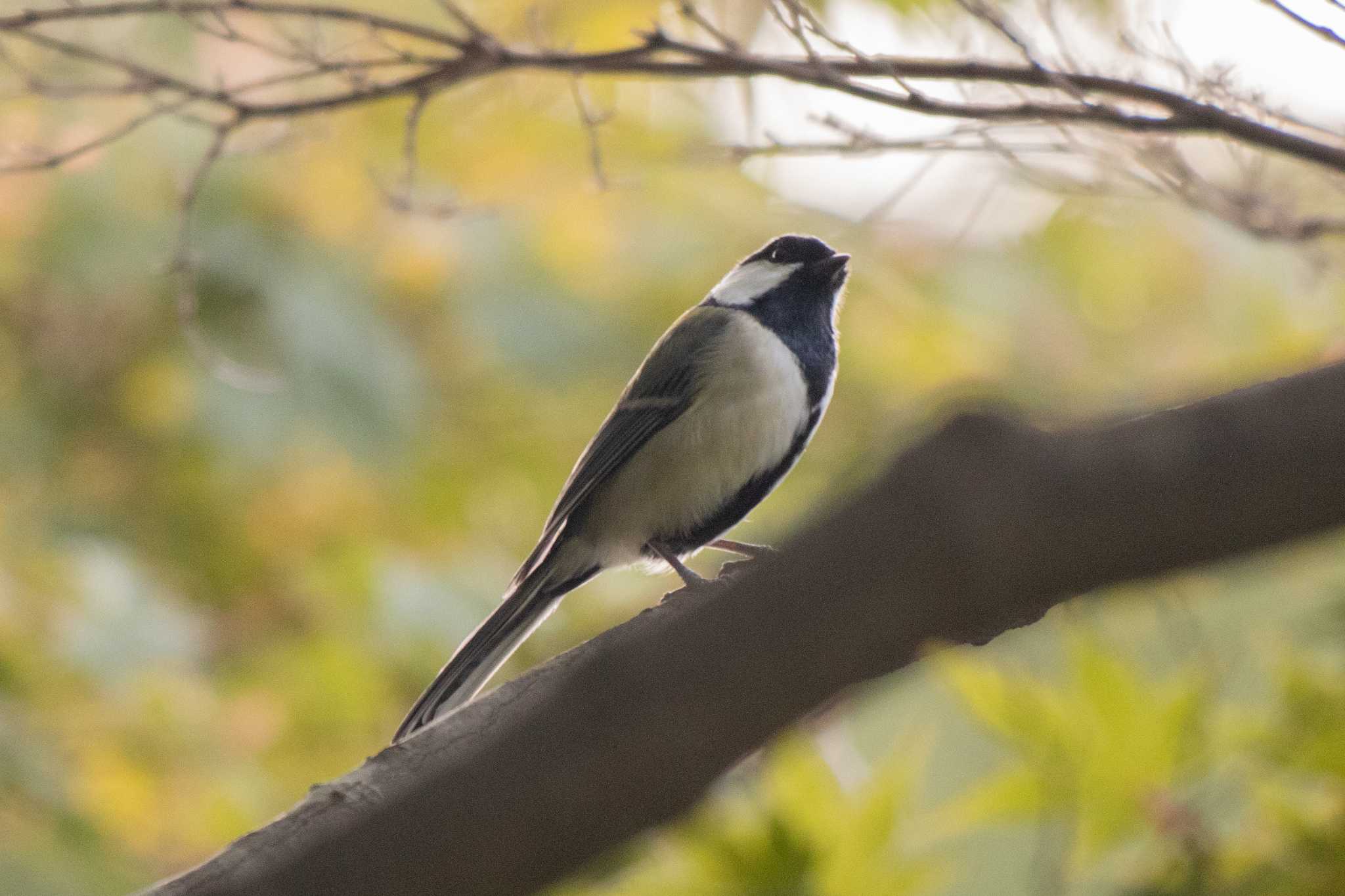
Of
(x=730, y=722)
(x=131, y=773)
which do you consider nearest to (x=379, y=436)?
(x=131, y=773)

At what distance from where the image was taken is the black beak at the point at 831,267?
310 centimetres

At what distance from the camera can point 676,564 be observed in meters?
2.80

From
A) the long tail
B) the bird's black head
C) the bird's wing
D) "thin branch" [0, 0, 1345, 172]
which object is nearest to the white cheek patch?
the bird's black head

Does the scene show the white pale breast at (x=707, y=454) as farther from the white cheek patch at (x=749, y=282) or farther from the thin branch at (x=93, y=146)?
the thin branch at (x=93, y=146)

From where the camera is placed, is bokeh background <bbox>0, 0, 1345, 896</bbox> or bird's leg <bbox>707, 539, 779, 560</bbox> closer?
bokeh background <bbox>0, 0, 1345, 896</bbox>

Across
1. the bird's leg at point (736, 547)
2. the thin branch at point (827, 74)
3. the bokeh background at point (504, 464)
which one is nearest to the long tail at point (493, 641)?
the bird's leg at point (736, 547)

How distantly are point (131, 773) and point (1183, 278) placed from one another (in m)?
4.14

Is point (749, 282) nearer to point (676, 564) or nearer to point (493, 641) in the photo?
point (676, 564)

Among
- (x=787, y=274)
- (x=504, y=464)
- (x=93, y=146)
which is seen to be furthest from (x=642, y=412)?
(x=504, y=464)

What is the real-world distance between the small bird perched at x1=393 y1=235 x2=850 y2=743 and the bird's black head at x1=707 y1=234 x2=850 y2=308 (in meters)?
0.12

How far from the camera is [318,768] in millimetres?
3449

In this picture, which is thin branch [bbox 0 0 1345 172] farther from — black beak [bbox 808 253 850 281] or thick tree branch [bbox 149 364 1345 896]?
black beak [bbox 808 253 850 281]

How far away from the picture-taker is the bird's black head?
123 inches

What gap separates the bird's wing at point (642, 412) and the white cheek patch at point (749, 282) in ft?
0.51
